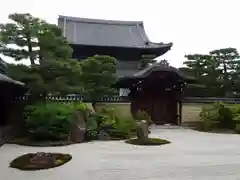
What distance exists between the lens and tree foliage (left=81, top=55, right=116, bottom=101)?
55.6 feet

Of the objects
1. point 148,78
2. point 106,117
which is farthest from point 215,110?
point 106,117

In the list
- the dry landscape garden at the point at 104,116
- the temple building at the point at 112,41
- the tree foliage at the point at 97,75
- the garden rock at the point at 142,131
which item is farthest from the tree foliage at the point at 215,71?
the garden rock at the point at 142,131

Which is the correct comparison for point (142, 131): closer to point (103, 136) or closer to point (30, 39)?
point (103, 136)

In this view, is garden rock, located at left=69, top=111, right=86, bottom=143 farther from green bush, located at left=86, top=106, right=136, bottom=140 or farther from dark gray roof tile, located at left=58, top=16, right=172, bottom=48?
dark gray roof tile, located at left=58, top=16, right=172, bottom=48

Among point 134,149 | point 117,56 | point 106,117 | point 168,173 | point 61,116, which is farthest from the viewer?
point 117,56

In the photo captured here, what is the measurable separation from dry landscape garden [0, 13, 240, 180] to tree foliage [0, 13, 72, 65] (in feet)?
0.13

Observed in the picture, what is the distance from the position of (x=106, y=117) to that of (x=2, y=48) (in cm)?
535

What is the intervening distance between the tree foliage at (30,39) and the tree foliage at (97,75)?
3.63 meters

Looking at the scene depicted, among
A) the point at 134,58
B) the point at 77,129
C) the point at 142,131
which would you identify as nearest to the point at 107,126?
the point at 77,129

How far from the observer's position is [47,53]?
42.3 feet

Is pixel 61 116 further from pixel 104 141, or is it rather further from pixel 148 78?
pixel 148 78

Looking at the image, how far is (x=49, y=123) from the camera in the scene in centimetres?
1166

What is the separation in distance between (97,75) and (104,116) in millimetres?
3644

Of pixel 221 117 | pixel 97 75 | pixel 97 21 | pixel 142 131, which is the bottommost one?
pixel 142 131
